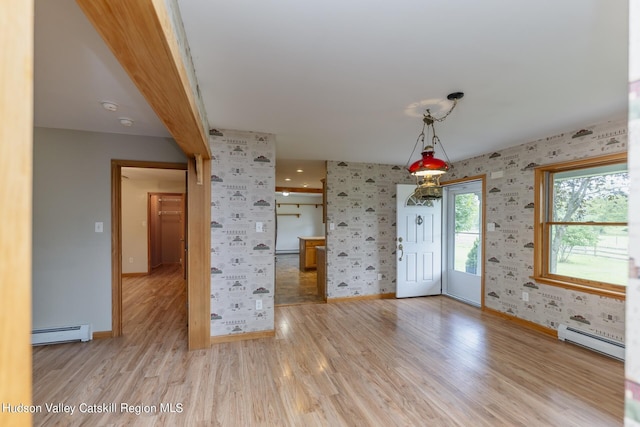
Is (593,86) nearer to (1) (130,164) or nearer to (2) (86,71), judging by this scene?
(2) (86,71)

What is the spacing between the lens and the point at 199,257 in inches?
117

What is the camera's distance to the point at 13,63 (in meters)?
0.32

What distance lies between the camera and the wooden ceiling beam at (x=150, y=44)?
33.2 inches

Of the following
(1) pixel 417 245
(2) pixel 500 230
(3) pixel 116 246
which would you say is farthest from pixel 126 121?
(2) pixel 500 230

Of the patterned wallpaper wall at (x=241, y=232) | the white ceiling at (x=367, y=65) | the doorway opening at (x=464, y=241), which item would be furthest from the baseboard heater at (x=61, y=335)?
the doorway opening at (x=464, y=241)

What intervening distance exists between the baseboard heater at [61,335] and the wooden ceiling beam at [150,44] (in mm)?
2817

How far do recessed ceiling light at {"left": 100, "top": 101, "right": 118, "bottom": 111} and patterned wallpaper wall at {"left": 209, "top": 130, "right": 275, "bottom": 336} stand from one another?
87 centimetres

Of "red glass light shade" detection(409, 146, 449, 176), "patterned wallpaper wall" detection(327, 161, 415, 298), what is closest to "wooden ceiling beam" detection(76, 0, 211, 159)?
"red glass light shade" detection(409, 146, 449, 176)

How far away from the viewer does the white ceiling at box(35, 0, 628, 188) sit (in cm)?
136

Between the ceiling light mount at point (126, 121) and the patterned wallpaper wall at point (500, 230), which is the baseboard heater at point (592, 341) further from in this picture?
the ceiling light mount at point (126, 121)

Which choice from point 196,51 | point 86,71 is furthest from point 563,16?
point 86,71

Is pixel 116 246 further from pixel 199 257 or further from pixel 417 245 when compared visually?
pixel 417 245

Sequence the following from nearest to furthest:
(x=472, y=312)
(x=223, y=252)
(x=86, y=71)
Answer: (x=86, y=71) → (x=223, y=252) → (x=472, y=312)

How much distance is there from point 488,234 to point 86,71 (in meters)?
4.87
